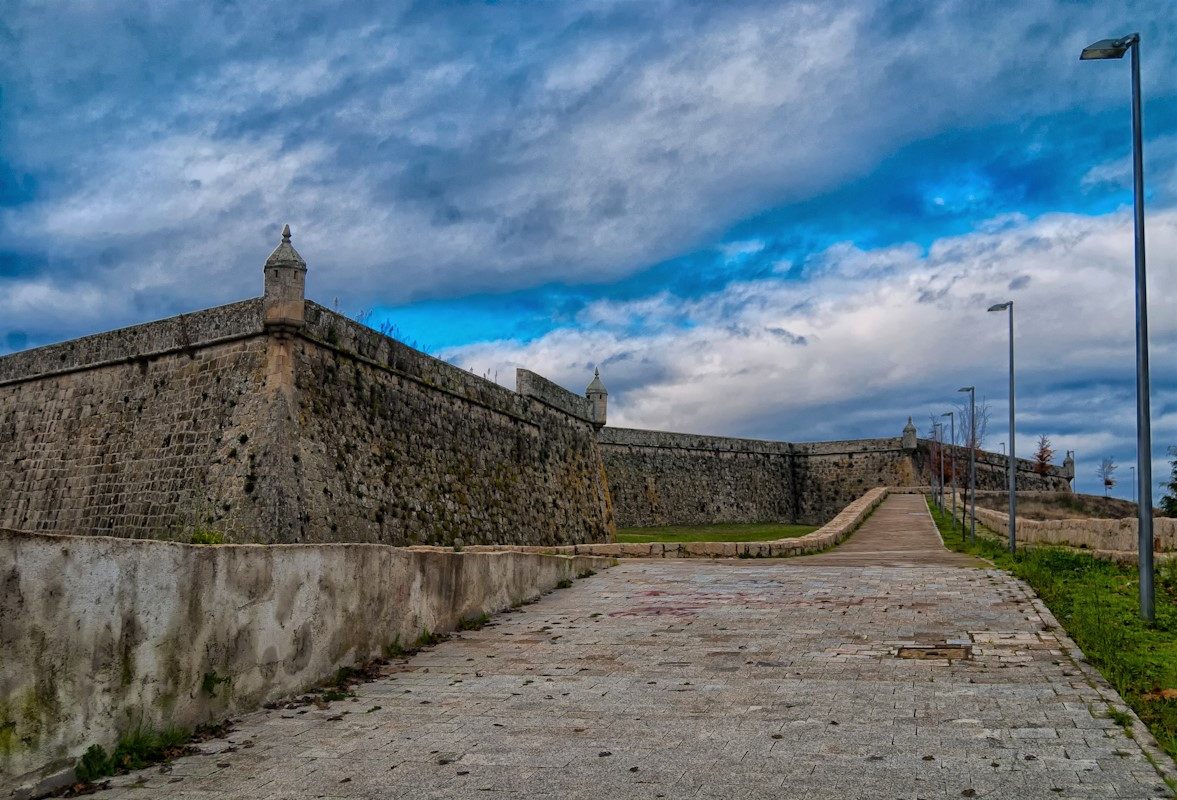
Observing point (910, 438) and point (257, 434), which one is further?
point (910, 438)

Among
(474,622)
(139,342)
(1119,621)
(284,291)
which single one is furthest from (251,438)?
(1119,621)

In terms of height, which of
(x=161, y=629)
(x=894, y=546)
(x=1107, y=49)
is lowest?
(x=894, y=546)

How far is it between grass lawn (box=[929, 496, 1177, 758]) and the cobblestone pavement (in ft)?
0.79

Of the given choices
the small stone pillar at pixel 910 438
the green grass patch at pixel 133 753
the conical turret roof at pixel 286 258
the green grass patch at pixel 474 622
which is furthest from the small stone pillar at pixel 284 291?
the small stone pillar at pixel 910 438

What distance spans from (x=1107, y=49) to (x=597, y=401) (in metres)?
23.0

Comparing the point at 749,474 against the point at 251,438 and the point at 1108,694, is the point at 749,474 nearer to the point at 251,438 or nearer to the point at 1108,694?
the point at 251,438

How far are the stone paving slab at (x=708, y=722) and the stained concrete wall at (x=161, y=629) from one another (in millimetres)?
350

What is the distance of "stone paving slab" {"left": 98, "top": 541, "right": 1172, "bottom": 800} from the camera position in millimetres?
4645

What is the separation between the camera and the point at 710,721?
19.2ft

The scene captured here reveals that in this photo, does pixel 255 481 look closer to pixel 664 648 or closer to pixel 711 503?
pixel 664 648

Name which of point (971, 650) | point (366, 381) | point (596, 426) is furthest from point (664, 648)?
point (596, 426)

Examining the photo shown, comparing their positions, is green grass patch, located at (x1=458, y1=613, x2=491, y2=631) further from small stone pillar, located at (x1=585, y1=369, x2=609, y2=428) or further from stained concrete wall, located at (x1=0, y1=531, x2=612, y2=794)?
small stone pillar, located at (x1=585, y1=369, x2=609, y2=428)

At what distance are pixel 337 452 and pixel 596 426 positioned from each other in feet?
52.5

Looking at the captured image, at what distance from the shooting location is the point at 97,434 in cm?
1939
